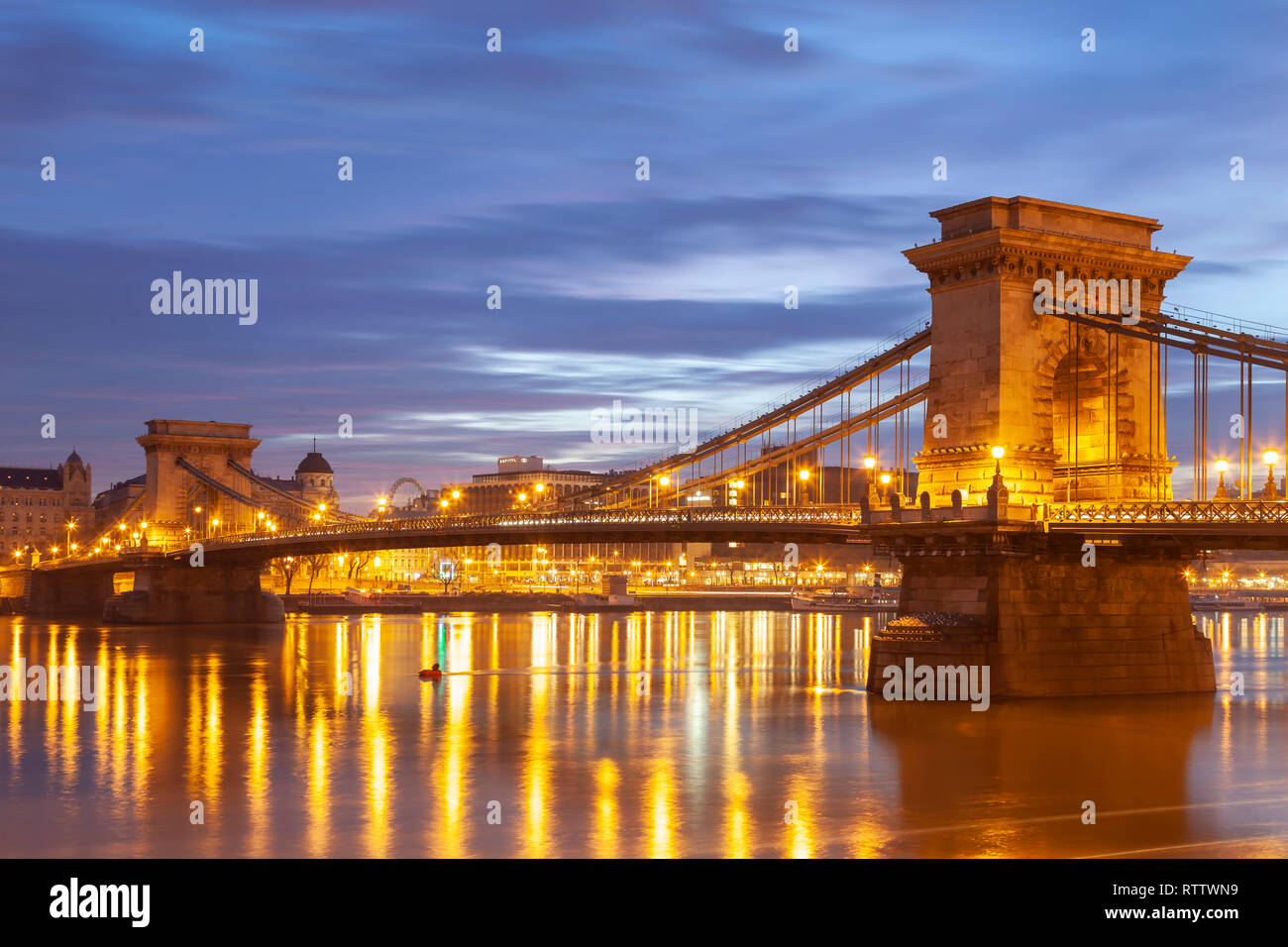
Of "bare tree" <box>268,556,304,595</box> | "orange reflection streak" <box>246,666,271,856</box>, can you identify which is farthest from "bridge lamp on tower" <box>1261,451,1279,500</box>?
"bare tree" <box>268,556,304,595</box>

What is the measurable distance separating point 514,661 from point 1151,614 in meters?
33.4

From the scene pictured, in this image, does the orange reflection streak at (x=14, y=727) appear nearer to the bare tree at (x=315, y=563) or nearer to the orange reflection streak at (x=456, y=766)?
the orange reflection streak at (x=456, y=766)

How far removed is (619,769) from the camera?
33.8m

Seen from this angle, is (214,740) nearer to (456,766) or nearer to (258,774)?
(258,774)

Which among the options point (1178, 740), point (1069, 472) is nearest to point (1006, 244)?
point (1069, 472)

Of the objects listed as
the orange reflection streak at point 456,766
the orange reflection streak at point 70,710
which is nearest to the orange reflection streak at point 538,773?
the orange reflection streak at point 456,766

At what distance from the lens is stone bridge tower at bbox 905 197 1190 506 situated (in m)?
44.3

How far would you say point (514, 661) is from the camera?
232 feet

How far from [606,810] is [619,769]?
18.5ft

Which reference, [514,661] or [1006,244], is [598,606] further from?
[1006,244]

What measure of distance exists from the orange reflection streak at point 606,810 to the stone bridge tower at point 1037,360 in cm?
1648

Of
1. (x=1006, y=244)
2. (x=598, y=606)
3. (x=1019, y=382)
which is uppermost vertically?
(x=1006, y=244)

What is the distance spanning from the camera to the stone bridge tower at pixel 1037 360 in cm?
4431

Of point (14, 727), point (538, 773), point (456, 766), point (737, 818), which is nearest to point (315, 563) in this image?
point (14, 727)
